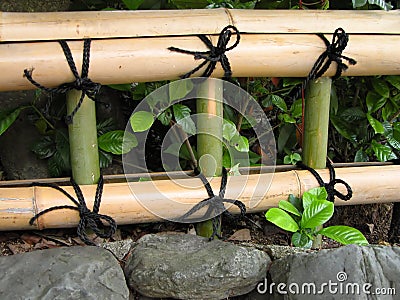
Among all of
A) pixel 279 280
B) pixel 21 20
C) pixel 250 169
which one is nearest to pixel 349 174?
pixel 250 169

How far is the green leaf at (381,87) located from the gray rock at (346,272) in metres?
0.69

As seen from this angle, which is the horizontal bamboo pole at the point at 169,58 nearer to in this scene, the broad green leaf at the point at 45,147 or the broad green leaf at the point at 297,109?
the broad green leaf at the point at 297,109

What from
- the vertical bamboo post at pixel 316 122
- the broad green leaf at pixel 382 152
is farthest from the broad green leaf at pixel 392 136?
the vertical bamboo post at pixel 316 122

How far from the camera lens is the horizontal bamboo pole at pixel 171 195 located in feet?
4.96

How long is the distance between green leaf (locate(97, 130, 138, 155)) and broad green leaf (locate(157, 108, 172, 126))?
111mm

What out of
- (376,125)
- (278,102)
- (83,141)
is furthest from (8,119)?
(376,125)

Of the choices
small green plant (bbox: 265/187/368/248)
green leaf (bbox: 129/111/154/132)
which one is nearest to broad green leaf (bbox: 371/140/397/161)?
small green plant (bbox: 265/187/368/248)

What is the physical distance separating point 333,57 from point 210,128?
43 centimetres

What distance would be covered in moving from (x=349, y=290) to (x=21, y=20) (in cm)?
110

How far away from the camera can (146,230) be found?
1.89 metres

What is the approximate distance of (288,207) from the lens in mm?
1572

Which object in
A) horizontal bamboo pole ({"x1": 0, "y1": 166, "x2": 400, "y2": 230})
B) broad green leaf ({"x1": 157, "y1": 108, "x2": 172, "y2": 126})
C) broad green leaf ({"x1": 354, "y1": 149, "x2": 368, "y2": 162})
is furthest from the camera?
broad green leaf ({"x1": 354, "y1": 149, "x2": 368, "y2": 162})

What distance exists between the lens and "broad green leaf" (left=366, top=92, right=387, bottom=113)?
1870mm

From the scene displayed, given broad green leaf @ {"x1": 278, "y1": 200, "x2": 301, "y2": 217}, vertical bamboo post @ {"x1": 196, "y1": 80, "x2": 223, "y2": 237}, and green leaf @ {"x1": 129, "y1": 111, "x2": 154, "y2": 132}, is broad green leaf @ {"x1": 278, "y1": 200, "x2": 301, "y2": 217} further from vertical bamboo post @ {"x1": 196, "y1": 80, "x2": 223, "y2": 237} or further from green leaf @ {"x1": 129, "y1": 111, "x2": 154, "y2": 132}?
green leaf @ {"x1": 129, "y1": 111, "x2": 154, "y2": 132}
